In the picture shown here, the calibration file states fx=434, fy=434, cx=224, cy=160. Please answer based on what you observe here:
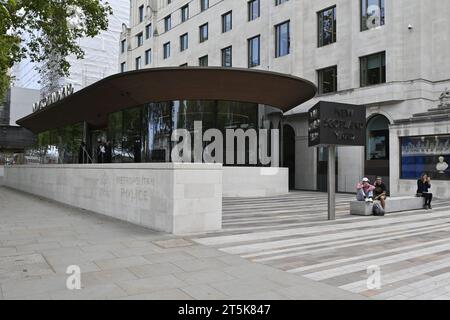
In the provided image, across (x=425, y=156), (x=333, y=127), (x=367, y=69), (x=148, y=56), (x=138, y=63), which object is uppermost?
(x=148, y=56)

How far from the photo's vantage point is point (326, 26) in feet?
98.5

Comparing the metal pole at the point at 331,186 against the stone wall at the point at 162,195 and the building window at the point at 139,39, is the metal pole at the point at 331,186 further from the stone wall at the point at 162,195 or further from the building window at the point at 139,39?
the building window at the point at 139,39

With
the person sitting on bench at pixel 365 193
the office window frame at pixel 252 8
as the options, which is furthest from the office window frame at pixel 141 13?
the person sitting on bench at pixel 365 193

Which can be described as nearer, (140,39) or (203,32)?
(203,32)

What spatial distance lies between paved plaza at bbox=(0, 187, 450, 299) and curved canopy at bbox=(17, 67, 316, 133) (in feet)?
33.2

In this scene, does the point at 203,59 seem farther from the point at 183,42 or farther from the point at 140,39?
the point at 140,39

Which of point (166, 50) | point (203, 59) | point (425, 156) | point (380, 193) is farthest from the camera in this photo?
point (166, 50)

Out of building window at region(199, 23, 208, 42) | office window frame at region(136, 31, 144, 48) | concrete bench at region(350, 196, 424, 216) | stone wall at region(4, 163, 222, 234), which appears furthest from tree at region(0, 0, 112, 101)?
office window frame at region(136, 31, 144, 48)

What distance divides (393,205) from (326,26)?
58.8 feet

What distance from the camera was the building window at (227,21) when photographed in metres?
38.5

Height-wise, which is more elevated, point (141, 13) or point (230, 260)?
point (141, 13)

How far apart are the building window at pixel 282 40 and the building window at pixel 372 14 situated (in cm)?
634

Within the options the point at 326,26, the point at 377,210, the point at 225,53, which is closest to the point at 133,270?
the point at 377,210

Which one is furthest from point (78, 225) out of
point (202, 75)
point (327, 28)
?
point (327, 28)
